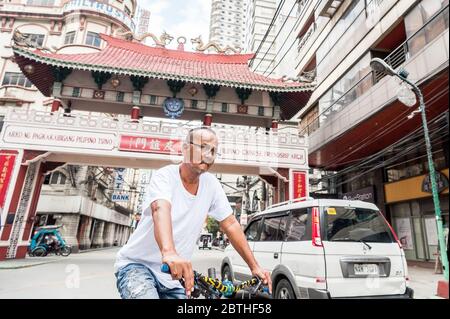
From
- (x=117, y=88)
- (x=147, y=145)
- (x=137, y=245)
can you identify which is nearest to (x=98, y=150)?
(x=147, y=145)

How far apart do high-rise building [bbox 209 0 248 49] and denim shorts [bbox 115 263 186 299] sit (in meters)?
101

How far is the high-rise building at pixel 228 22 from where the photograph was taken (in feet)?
316

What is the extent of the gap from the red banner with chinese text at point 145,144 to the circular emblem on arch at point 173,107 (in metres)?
2.01

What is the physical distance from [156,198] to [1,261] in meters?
11.0

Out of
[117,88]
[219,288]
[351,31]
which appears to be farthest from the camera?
[351,31]

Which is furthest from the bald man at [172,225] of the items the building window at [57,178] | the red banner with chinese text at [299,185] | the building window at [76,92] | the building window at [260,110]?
the building window at [57,178]

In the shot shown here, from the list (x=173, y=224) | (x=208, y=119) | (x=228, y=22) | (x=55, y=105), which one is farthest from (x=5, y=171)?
(x=228, y=22)

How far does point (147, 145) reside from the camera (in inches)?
427

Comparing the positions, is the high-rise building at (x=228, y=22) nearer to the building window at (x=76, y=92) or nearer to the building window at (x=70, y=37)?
the building window at (x=70, y=37)

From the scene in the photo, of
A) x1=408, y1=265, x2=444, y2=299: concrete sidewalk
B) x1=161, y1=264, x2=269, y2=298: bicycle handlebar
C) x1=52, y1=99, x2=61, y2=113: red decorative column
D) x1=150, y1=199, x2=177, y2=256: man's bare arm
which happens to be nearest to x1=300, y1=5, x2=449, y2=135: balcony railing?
x1=408, y1=265, x2=444, y2=299: concrete sidewalk

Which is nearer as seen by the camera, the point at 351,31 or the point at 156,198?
the point at 156,198

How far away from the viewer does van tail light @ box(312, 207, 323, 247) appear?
12.6ft
